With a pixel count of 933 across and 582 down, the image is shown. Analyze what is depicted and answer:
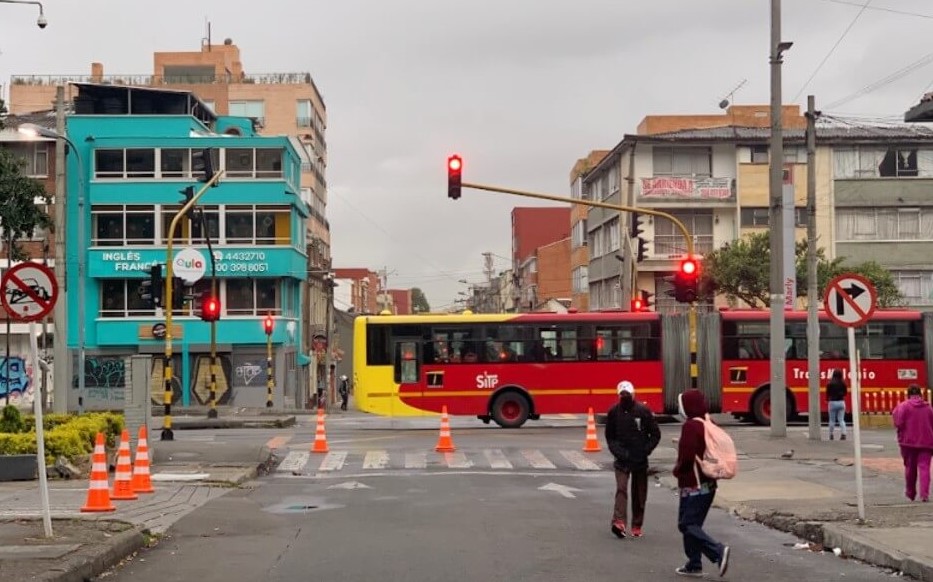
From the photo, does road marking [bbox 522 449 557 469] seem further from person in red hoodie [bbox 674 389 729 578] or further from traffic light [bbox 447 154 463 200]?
person in red hoodie [bbox 674 389 729 578]

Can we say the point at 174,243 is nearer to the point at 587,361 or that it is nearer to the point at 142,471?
the point at 587,361

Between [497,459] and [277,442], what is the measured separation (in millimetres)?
6677

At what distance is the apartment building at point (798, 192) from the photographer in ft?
176

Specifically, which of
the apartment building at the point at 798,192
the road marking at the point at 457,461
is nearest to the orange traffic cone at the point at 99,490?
the road marking at the point at 457,461

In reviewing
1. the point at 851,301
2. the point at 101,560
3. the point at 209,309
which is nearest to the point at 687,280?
the point at 209,309

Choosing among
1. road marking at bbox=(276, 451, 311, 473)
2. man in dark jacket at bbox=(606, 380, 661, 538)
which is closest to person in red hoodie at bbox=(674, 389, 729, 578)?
man in dark jacket at bbox=(606, 380, 661, 538)

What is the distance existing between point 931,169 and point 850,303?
44407 millimetres

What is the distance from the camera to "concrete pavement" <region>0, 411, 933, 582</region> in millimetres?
10430

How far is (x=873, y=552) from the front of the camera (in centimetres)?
1086

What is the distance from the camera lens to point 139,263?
181ft

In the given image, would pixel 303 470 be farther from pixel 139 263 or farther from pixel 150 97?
pixel 150 97

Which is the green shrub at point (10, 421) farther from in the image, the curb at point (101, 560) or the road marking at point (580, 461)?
the road marking at point (580, 461)

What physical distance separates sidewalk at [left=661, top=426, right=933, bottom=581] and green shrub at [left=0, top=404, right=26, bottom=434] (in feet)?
36.1

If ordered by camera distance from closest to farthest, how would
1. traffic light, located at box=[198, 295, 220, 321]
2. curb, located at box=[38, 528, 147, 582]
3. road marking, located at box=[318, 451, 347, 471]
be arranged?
1. curb, located at box=[38, 528, 147, 582]
2. road marking, located at box=[318, 451, 347, 471]
3. traffic light, located at box=[198, 295, 220, 321]
